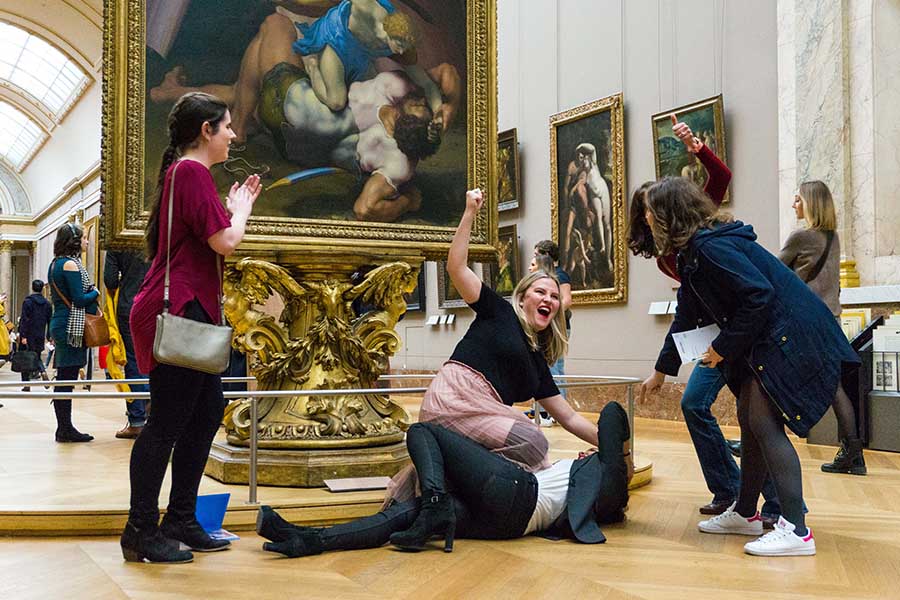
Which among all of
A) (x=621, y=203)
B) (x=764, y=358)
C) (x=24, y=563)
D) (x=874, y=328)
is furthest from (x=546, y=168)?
(x=24, y=563)

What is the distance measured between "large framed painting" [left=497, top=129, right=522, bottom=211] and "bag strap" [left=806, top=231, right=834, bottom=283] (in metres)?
6.71

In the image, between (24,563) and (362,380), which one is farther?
(362,380)

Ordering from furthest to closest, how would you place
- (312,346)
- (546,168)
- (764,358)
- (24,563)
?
(546,168) < (312,346) < (764,358) < (24,563)

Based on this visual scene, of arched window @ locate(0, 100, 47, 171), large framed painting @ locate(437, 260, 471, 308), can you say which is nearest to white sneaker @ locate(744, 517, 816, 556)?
large framed painting @ locate(437, 260, 471, 308)

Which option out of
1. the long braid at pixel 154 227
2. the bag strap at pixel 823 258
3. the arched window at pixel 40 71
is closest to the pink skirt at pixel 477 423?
the long braid at pixel 154 227

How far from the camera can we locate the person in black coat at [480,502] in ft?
12.1

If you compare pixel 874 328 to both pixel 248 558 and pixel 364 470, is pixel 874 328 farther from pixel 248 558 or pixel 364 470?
pixel 248 558

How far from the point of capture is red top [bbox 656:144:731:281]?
4504mm

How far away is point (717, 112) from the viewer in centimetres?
937

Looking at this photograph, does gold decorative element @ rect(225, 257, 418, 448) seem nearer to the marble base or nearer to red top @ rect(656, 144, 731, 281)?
the marble base

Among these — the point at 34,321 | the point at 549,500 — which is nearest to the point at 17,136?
the point at 34,321

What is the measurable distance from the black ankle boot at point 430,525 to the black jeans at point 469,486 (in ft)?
0.19

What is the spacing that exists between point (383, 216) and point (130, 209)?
1.52m

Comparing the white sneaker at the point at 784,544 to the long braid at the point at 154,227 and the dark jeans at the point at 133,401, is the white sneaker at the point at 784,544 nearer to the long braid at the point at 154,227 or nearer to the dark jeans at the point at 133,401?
the long braid at the point at 154,227
